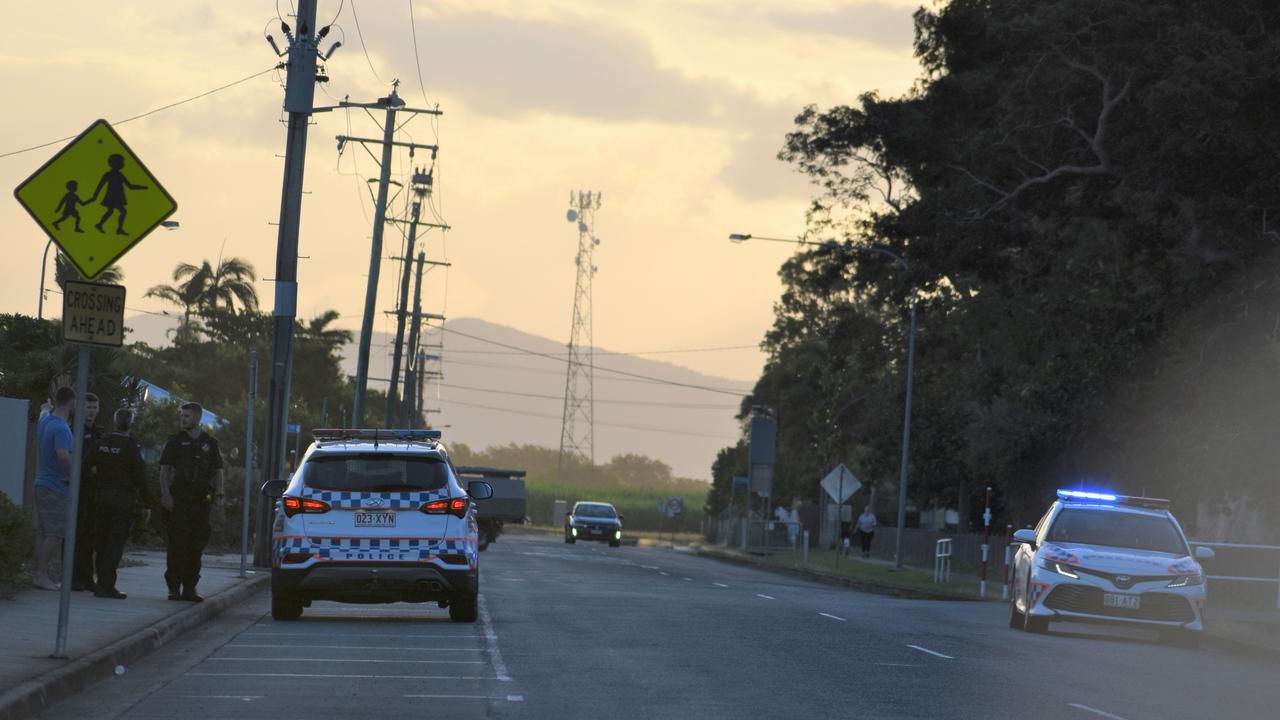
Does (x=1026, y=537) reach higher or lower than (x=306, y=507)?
higher

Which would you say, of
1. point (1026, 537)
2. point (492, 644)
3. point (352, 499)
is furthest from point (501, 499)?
point (492, 644)

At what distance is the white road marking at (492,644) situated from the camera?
14.4m

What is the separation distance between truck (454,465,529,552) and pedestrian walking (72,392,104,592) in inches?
1292

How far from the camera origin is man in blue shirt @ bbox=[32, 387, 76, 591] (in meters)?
17.8

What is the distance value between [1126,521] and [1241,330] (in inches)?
282

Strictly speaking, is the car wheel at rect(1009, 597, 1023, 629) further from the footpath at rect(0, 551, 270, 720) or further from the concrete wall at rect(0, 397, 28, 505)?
the concrete wall at rect(0, 397, 28, 505)

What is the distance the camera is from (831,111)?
41594 mm

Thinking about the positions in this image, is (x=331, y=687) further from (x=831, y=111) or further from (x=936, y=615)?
(x=831, y=111)

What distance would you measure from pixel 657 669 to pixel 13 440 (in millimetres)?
11976

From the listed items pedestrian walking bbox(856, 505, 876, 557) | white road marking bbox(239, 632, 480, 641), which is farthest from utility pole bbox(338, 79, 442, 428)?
white road marking bbox(239, 632, 480, 641)

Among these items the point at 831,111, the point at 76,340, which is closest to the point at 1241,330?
the point at 831,111

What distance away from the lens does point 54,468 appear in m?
18.1

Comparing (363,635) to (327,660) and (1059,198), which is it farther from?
(1059,198)

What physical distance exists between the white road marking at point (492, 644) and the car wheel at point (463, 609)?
154 millimetres
